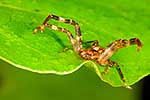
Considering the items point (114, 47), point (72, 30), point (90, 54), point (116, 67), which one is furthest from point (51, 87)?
point (116, 67)

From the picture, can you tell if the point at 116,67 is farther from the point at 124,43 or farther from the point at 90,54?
the point at 90,54

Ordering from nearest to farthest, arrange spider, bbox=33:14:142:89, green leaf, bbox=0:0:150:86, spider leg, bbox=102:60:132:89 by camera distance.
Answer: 1. green leaf, bbox=0:0:150:86
2. spider leg, bbox=102:60:132:89
3. spider, bbox=33:14:142:89

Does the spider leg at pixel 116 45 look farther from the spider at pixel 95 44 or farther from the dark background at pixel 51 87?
the dark background at pixel 51 87

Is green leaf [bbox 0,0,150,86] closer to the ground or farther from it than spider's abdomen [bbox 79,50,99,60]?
farther from it

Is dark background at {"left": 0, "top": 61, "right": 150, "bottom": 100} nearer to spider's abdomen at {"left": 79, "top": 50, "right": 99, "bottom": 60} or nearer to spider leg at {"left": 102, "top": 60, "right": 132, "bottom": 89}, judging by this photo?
spider's abdomen at {"left": 79, "top": 50, "right": 99, "bottom": 60}

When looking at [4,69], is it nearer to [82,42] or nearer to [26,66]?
[82,42]

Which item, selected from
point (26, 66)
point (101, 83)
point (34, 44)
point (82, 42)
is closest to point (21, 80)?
point (101, 83)

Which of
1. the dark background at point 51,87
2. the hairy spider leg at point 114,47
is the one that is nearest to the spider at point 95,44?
the hairy spider leg at point 114,47

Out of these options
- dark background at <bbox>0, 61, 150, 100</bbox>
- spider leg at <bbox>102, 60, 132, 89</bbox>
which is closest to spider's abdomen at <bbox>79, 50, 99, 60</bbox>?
spider leg at <bbox>102, 60, 132, 89</bbox>

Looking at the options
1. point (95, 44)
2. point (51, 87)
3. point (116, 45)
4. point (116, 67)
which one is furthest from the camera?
point (51, 87)
